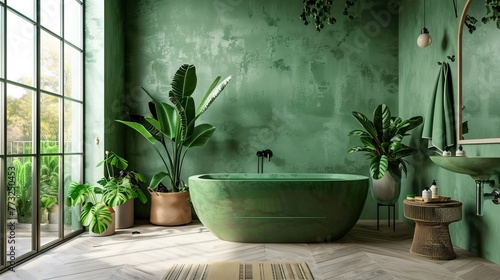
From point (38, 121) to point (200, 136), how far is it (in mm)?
1594

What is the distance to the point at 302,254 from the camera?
317 cm

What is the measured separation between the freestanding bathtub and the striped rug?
0.57 meters

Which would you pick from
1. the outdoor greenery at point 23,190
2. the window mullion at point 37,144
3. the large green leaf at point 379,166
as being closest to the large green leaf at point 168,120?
the window mullion at point 37,144

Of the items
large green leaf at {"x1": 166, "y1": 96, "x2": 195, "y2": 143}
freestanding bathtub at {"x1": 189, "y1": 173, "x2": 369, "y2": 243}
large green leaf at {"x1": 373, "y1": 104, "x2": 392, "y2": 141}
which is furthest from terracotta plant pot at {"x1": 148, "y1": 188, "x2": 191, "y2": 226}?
large green leaf at {"x1": 373, "y1": 104, "x2": 392, "y2": 141}

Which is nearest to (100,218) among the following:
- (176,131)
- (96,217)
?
(96,217)

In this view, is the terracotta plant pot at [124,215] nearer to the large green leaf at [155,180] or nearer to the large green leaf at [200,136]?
the large green leaf at [155,180]

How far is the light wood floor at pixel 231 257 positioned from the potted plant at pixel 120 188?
0.27 meters

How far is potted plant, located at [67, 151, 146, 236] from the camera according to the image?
3.66m

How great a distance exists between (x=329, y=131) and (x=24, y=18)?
10.4 feet

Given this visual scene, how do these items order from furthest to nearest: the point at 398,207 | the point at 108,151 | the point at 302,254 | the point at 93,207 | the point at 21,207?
1. the point at 398,207
2. the point at 108,151
3. the point at 93,207
4. the point at 302,254
5. the point at 21,207

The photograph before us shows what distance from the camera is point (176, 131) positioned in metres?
4.27

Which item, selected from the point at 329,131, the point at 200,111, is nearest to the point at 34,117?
the point at 200,111

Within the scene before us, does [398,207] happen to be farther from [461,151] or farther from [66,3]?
[66,3]

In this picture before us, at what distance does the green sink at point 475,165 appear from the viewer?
238cm
